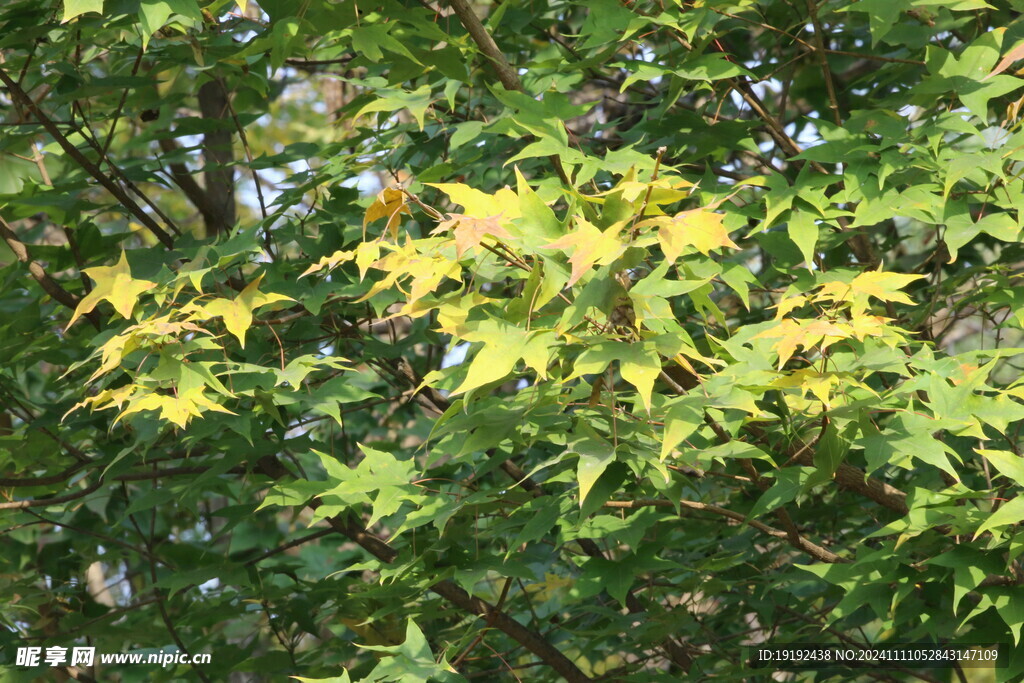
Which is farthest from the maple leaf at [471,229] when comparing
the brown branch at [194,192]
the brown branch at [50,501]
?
the brown branch at [194,192]

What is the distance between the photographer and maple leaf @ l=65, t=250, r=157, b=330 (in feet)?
6.64

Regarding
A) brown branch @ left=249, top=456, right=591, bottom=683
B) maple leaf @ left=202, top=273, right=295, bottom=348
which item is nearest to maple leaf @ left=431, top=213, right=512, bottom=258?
maple leaf @ left=202, top=273, right=295, bottom=348

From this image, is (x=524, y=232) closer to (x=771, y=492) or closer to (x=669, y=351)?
(x=669, y=351)

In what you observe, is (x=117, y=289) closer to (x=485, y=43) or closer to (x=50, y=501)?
(x=50, y=501)

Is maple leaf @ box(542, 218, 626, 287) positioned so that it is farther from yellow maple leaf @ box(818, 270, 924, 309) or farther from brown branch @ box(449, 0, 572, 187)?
brown branch @ box(449, 0, 572, 187)

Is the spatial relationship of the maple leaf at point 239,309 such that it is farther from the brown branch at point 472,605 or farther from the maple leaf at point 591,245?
the maple leaf at point 591,245

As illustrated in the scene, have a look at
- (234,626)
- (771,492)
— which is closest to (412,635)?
(771,492)

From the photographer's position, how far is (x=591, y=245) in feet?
4.54

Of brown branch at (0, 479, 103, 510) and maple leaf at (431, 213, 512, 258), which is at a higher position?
maple leaf at (431, 213, 512, 258)

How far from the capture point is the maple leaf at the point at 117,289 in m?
2.03

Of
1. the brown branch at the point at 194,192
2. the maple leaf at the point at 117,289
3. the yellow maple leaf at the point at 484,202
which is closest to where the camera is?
the yellow maple leaf at the point at 484,202

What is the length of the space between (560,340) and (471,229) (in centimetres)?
24

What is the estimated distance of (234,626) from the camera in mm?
3873

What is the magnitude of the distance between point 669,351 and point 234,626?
117 inches
